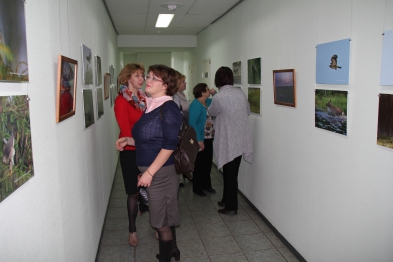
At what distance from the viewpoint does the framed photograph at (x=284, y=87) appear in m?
2.85

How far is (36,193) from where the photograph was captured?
1.31 metres

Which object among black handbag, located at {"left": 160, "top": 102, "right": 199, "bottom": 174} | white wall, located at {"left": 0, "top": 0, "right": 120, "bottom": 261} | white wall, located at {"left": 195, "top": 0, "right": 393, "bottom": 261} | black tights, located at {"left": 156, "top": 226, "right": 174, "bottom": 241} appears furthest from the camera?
black tights, located at {"left": 156, "top": 226, "right": 174, "bottom": 241}

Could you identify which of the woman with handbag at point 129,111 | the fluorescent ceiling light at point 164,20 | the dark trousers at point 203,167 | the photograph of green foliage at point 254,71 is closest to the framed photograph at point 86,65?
the woman with handbag at point 129,111

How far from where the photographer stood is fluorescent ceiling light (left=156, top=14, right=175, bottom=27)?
537cm

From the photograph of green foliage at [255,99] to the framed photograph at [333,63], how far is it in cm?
134

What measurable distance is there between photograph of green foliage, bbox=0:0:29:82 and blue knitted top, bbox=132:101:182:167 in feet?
3.26

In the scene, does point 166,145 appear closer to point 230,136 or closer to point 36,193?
point 36,193

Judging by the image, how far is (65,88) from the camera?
1811mm

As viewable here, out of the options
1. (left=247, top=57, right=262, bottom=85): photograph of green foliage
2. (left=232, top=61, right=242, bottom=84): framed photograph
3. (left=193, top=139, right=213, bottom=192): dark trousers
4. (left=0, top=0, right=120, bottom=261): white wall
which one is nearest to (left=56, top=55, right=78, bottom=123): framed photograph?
(left=0, top=0, right=120, bottom=261): white wall

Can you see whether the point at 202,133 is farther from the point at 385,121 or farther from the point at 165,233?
the point at 385,121

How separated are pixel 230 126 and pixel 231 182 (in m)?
0.66

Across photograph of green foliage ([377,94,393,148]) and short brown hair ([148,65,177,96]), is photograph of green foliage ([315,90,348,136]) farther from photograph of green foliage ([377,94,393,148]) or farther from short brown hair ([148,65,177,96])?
short brown hair ([148,65,177,96])

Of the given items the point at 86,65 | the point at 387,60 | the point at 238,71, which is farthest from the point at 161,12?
the point at 387,60

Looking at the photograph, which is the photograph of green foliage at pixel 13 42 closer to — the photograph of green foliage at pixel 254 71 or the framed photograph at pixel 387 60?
the framed photograph at pixel 387 60
